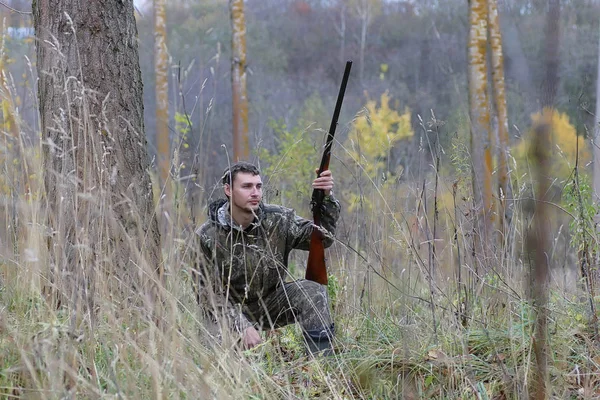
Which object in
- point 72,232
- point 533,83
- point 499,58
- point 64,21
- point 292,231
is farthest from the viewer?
point 499,58

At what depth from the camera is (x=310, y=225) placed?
3.92 m

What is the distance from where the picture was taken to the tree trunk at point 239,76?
11.7 meters

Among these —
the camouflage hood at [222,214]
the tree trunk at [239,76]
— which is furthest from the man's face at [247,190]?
the tree trunk at [239,76]

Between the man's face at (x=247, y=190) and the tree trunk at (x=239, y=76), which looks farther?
the tree trunk at (x=239, y=76)

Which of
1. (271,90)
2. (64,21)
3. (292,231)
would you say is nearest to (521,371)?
(292,231)

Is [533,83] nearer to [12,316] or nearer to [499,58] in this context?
[12,316]

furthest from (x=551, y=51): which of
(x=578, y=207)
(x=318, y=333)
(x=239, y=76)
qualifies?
(x=239, y=76)

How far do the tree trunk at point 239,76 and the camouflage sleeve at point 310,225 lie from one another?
740 cm

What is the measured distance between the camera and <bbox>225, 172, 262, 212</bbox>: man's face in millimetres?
3762

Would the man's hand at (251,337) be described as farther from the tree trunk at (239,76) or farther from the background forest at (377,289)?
the tree trunk at (239,76)

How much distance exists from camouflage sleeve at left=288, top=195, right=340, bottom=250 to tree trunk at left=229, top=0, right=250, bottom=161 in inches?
291

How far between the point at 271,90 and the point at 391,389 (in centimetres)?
3720

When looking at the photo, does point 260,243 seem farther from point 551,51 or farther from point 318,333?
point 551,51

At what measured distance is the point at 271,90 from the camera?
1549 inches
